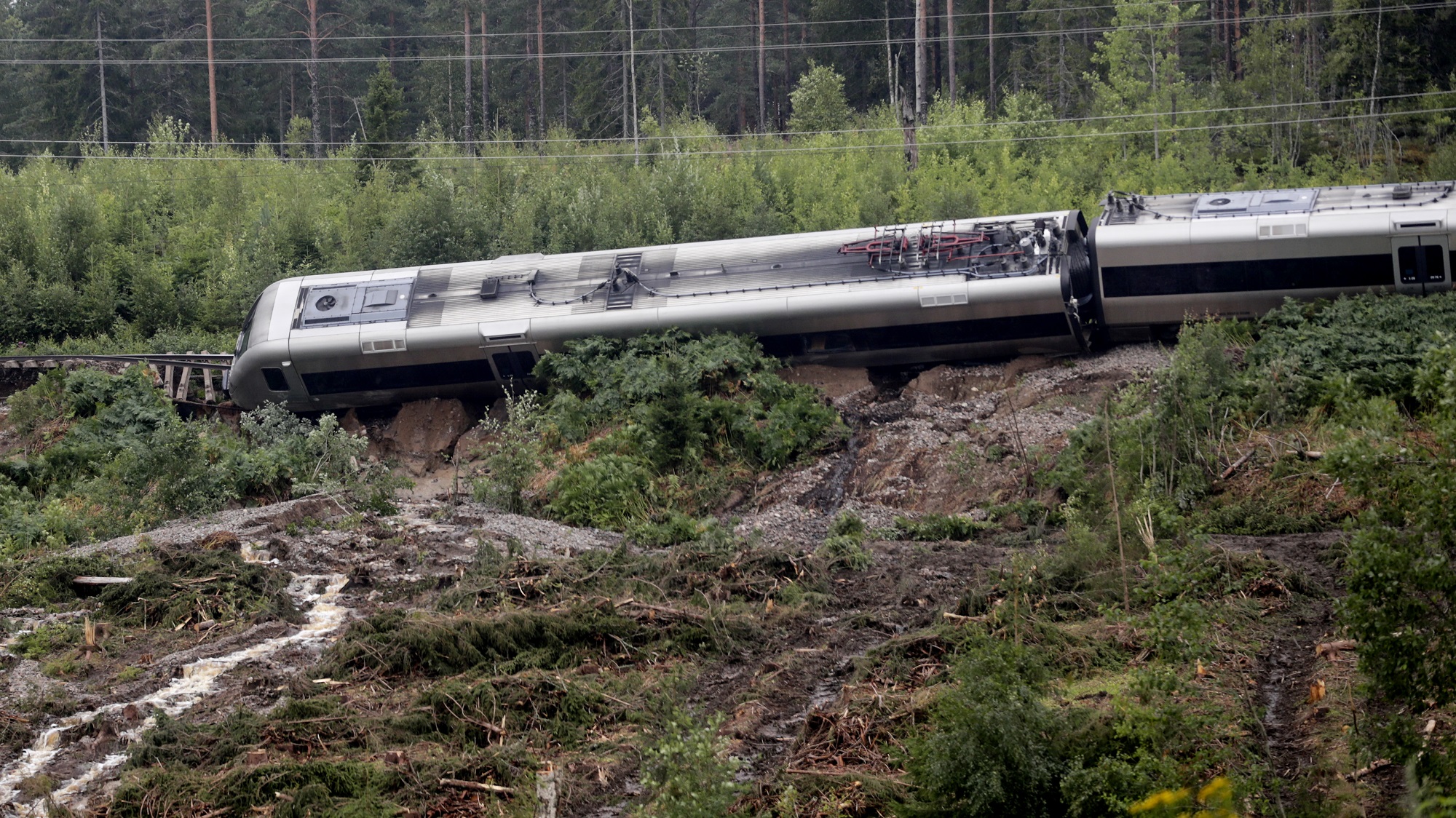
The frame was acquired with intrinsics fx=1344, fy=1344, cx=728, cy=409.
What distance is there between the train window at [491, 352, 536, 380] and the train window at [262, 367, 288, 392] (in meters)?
4.10

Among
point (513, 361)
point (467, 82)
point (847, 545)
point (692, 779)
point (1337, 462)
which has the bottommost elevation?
point (847, 545)

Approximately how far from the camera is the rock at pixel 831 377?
24.1 metres

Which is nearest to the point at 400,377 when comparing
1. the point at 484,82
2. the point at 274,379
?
the point at 274,379

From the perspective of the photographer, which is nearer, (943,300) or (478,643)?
(478,643)

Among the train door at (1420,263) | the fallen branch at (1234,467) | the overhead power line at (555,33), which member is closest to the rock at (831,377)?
the fallen branch at (1234,467)

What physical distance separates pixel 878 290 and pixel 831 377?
195cm

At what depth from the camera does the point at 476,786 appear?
10.5 m

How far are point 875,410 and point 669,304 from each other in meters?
4.27

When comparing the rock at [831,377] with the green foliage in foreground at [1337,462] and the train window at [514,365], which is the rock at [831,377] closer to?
the train window at [514,365]

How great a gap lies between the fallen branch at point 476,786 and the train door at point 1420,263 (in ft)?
55.5

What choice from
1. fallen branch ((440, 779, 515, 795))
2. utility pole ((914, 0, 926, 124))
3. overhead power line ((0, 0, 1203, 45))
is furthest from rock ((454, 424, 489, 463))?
overhead power line ((0, 0, 1203, 45))

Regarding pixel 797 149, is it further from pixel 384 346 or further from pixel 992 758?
pixel 992 758

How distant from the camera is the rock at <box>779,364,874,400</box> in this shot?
2411cm

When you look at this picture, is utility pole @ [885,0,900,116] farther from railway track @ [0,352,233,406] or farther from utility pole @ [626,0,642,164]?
railway track @ [0,352,233,406]
